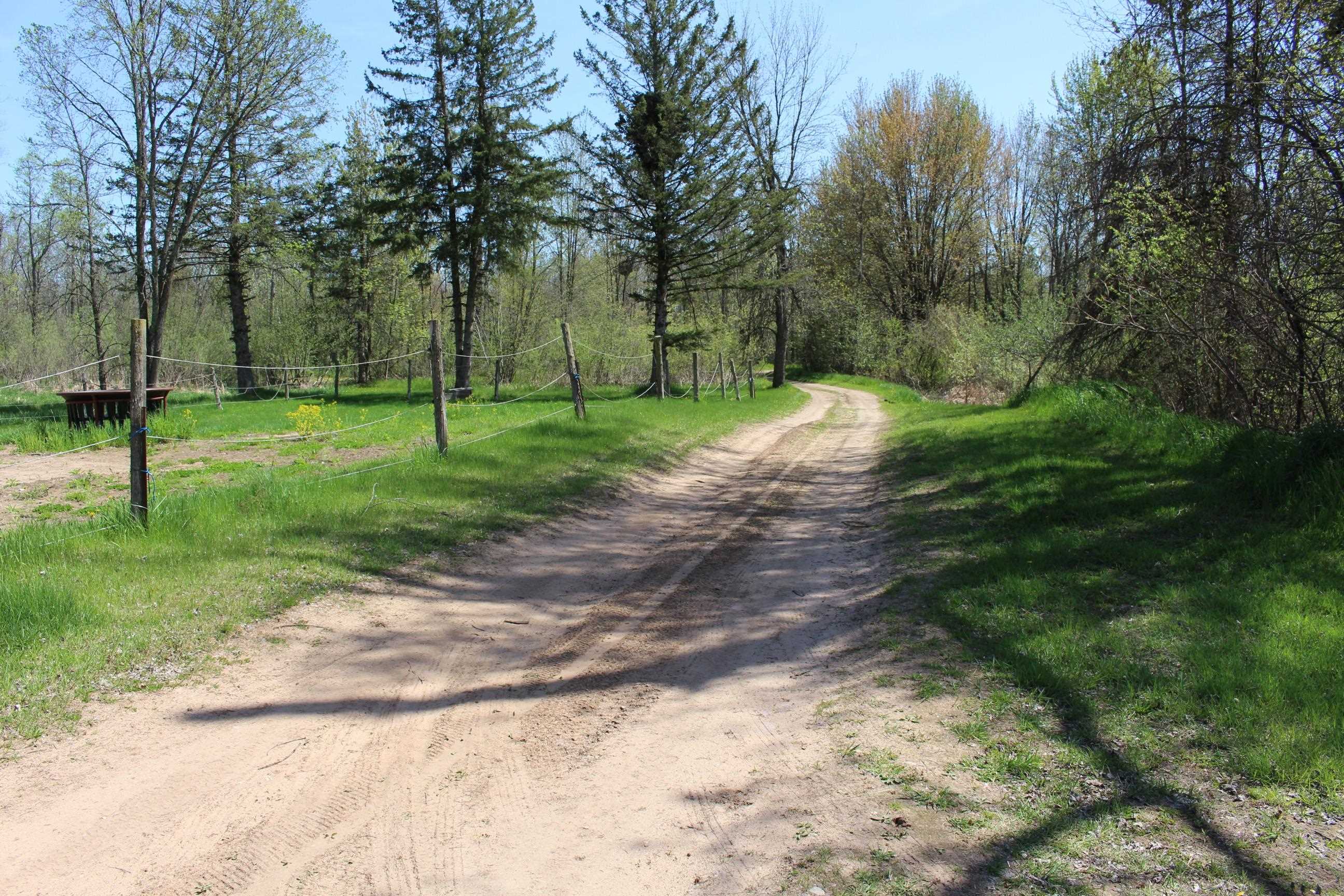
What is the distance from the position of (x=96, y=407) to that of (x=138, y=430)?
1214 cm

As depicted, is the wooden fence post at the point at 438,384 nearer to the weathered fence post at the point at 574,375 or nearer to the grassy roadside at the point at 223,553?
the grassy roadside at the point at 223,553

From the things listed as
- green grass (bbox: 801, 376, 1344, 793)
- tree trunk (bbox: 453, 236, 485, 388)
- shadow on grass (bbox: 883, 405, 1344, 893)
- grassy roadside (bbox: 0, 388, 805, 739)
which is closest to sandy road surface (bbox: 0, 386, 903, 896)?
grassy roadside (bbox: 0, 388, 805, 739)

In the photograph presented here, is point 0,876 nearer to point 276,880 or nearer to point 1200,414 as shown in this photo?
point 276,880

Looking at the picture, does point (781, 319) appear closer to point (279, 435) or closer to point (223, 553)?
point (279, 435)

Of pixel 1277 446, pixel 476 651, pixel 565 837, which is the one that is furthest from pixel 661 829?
pixel 1277 446

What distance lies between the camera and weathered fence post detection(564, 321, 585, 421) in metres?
14.4

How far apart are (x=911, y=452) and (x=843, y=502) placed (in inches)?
151

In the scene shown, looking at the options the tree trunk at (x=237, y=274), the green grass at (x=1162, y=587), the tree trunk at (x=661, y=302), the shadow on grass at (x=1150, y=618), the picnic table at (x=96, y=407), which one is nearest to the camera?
the shadow on grass at (x=1150, y=618)

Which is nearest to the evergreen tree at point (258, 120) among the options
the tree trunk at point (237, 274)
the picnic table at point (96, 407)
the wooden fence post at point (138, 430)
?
the tree trunk at point (237, 274)

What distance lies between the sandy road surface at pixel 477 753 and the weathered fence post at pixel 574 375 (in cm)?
754

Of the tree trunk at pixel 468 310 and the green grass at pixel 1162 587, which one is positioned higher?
the tree trunk at pixel 468 310

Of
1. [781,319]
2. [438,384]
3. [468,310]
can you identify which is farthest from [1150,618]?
[781,319]

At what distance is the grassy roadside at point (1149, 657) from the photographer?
10.4ft

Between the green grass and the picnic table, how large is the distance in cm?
1541
